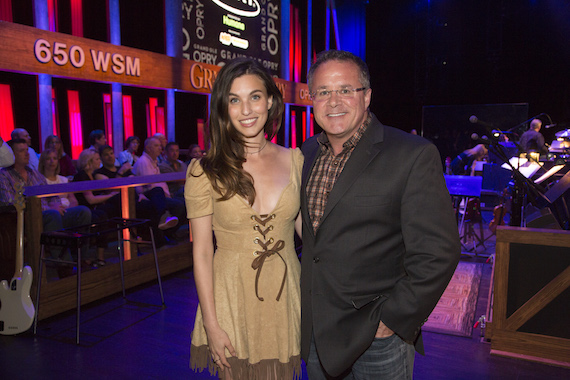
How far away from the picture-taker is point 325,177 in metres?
1.66

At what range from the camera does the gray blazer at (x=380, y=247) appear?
142 cm

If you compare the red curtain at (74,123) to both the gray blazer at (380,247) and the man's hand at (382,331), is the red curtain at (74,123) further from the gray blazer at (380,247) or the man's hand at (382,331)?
the man's hand at (382,331)

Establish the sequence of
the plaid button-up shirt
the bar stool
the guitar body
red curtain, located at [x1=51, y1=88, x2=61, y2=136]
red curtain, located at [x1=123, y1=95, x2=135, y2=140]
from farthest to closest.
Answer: red curtain, located at [x1=123, y1=95, x2=135, y2=140], red curtain, located at [x1=51, y1=88, x2=61, y2=136], the guitar body, the bar stool, the plaid button-up shirt

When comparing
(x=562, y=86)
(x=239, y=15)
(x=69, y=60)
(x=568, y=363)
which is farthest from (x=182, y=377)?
(x=562, y=86)

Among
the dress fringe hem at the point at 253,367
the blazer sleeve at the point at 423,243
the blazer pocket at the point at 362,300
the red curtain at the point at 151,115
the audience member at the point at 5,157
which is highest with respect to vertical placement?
the red curtain at the point at 151,115

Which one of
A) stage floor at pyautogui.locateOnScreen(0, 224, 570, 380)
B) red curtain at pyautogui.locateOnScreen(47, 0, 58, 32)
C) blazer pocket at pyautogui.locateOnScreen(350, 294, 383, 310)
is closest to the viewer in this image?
blazer pocket at pyautogui.locateOnScreen(350, 294, 383, 310)

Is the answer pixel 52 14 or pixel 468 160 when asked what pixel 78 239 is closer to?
pixel 52 14

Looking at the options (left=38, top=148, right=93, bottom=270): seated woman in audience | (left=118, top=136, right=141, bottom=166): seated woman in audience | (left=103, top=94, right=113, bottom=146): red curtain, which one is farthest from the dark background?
(left=38, top=148, right=93, bottom=270): seated woman in audience

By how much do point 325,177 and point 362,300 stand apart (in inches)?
19.0

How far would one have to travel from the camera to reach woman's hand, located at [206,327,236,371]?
5.49 feet

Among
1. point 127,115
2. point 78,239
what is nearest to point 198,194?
point 78,239

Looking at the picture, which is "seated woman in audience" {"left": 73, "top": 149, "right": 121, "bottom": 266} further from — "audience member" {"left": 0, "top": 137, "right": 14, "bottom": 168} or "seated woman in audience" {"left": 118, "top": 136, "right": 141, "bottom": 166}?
"seated woman in audience" {"left": 118, "top": 136, "right": 141, "bottom": 166}

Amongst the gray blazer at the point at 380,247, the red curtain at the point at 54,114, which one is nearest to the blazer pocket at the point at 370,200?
the gray blazer at the point at 380,247

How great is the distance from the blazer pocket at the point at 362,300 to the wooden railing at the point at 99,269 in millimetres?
3309
